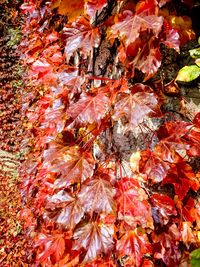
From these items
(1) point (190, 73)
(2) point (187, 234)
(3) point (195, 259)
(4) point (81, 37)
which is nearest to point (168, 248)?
(2) point (187, 234)

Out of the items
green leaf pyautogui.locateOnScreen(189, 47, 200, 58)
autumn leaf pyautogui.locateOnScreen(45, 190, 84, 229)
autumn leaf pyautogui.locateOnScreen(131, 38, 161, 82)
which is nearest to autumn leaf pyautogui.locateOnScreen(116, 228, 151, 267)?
autumn leaf pyautogui.locateOnScreen(45, 190, 84, 229)

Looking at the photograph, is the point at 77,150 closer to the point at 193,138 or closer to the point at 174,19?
the point at 193,138

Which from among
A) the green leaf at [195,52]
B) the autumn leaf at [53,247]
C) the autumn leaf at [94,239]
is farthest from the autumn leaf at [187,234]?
the green leaf at [195,52]

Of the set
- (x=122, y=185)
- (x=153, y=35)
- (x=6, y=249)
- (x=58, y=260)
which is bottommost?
(x=6, y=249)

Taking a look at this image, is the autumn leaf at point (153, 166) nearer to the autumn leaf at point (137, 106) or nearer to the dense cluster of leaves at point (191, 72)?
the autumn leaf at point (137, 106)

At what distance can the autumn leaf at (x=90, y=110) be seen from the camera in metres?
1.17

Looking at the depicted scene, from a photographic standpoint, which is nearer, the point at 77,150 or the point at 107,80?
the point at 77,150

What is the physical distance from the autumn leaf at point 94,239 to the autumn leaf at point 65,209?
56 mm

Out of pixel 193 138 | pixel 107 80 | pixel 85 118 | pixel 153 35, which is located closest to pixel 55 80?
pixel 107 80

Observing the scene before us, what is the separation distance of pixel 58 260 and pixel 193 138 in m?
0.87

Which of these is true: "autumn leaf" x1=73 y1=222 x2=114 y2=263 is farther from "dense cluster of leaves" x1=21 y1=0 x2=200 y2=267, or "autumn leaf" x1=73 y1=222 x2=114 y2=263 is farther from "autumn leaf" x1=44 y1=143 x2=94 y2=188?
"autumn leaf" x1=44 y1=143 x2=94 y2=188

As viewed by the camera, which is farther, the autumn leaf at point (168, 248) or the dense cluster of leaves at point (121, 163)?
the autumn leaf at point (168, 248)

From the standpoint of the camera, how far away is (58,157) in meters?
1.22

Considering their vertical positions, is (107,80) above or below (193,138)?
above
